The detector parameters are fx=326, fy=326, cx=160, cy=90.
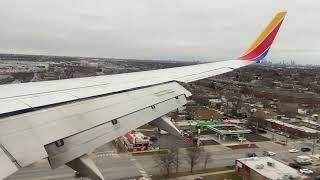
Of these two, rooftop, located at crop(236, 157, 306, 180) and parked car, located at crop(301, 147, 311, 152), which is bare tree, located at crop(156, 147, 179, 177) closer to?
rooftop, located at crop(236, 157, 306, 180)

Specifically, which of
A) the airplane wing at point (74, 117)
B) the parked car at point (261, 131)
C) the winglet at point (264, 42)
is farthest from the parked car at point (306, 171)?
the airplane wing at point (74, 117)

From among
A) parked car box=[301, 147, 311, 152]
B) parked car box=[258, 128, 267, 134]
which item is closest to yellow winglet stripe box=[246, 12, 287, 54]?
parked car box=[301, 147, 311, 152]

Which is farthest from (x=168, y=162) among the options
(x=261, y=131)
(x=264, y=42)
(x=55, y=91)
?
(x=261, y=131)

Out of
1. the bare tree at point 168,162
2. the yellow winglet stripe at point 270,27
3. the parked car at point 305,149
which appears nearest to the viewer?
the yellow winglet stripe at point 270,27

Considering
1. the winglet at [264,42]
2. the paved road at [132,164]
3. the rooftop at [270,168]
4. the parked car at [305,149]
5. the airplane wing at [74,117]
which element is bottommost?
the parked car at [305,149]

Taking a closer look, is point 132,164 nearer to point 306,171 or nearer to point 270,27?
point 306,171

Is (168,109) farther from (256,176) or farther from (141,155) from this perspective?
(141,155)

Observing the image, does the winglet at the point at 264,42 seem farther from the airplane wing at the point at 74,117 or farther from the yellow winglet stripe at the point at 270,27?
the airplane wing at the point at 74,117
